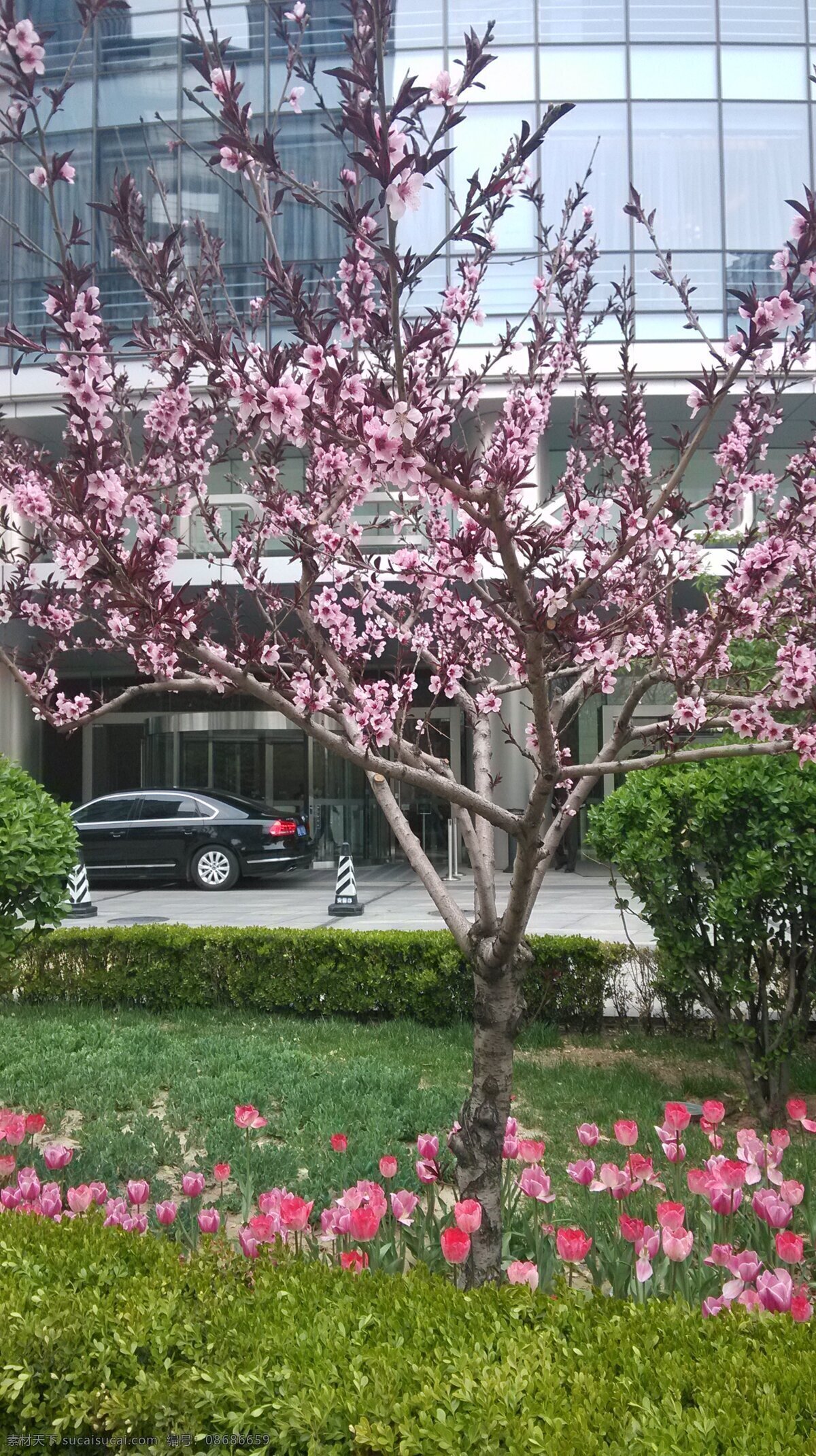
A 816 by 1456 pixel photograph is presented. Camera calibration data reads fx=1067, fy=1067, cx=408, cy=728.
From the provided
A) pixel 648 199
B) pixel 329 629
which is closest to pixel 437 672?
pixel 329 629

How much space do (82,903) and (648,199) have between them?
43.2 ft

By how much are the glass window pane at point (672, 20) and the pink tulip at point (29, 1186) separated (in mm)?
19323

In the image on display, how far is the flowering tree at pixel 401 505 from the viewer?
238 cm

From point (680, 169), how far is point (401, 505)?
1545 centimetres

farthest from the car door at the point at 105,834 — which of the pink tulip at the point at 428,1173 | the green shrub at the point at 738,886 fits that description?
the pink tulip at the point at 428,1173

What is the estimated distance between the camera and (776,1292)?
224 centimetres

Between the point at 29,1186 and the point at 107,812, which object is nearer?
the point at 29,1186

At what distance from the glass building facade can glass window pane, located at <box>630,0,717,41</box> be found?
1.0 inches

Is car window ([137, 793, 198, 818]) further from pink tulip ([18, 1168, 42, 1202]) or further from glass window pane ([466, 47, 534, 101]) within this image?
pink tulip ([18, 1168, 42, 1202])

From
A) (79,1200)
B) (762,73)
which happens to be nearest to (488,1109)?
(79,1200)

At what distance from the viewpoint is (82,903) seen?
554 inches

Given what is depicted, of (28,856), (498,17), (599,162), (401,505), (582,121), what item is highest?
(498,17)

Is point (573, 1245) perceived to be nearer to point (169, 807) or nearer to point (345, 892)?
point (345, 892)

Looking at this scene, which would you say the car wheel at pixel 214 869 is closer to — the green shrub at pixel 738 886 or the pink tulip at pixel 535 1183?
the green shrub at pixel 738 886
